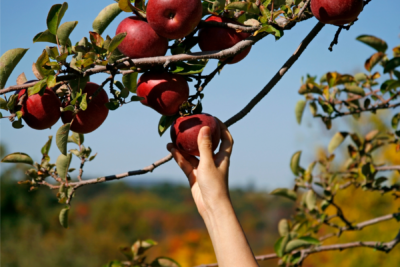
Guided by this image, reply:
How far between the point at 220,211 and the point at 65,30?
1.93ft

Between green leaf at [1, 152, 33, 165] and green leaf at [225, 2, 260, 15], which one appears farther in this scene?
green leaf at [1, 152, 33, 165]

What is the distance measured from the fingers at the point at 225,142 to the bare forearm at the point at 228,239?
0.48 ft

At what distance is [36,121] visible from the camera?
1002 millimetres

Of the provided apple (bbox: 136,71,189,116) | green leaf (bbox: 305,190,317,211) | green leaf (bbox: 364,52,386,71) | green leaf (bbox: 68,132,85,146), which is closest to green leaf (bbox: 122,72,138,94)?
apple (bbox: 136,71,189,116)

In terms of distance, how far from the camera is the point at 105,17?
A: 101cm

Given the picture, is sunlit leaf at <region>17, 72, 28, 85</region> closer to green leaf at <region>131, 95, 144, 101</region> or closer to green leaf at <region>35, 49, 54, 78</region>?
green leaf at <region>35, 49, 54, 78</region>

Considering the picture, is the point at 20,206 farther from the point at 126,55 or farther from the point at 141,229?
the point at 126,55

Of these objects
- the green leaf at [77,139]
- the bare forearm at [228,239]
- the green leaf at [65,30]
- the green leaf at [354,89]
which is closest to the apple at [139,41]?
the green leaf at [65,30]

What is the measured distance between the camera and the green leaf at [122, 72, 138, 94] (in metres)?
0.99

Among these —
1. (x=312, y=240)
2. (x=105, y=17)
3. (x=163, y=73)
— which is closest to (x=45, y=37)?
(x=105, y=17)

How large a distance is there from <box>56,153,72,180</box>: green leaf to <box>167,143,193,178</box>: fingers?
476 mm

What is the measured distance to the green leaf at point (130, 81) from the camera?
0.99 metres

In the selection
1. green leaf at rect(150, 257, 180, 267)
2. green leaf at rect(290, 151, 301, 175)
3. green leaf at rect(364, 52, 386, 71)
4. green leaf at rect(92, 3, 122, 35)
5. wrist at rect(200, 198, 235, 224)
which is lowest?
green leaf at rect(150, 257, 180, 267)

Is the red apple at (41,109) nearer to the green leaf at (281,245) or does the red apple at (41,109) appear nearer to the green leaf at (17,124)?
the green leaf at (17,124)
